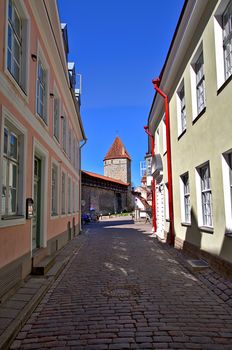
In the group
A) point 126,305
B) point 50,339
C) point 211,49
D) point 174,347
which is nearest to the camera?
point 174,347

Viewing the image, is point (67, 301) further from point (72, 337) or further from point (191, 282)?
point (191, 282)

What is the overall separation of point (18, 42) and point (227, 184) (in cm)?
516

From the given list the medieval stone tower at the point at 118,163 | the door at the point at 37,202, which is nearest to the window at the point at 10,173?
the door at the point at 37,202

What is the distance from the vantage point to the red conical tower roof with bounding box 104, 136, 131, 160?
284 ft

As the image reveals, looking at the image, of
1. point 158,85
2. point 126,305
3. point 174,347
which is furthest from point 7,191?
point 158,85

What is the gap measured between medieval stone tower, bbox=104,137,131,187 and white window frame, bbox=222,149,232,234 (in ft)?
250

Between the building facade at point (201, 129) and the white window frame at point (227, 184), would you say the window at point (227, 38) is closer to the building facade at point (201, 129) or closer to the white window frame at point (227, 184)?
the building facade at point (201, 129)

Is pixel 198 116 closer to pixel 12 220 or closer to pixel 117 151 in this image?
pixel 12 220

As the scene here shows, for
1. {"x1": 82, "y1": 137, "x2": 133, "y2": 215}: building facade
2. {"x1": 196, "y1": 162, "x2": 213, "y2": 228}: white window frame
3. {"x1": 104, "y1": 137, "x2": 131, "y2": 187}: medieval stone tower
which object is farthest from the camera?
{"x1": 104, "y1": 137, "x2": 131, "y2": 187}: medieval stone tower

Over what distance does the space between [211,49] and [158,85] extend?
5982 mm

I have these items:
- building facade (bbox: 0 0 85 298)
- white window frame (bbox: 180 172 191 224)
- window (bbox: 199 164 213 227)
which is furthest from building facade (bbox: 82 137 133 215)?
window (bbox: 199 164 213 227)

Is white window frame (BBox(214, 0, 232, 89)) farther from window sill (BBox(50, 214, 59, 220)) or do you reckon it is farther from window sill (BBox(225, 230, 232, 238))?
window sill (BBox(50, 214, 59, 220))

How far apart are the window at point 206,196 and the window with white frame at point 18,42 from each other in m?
4.66

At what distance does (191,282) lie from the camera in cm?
706
